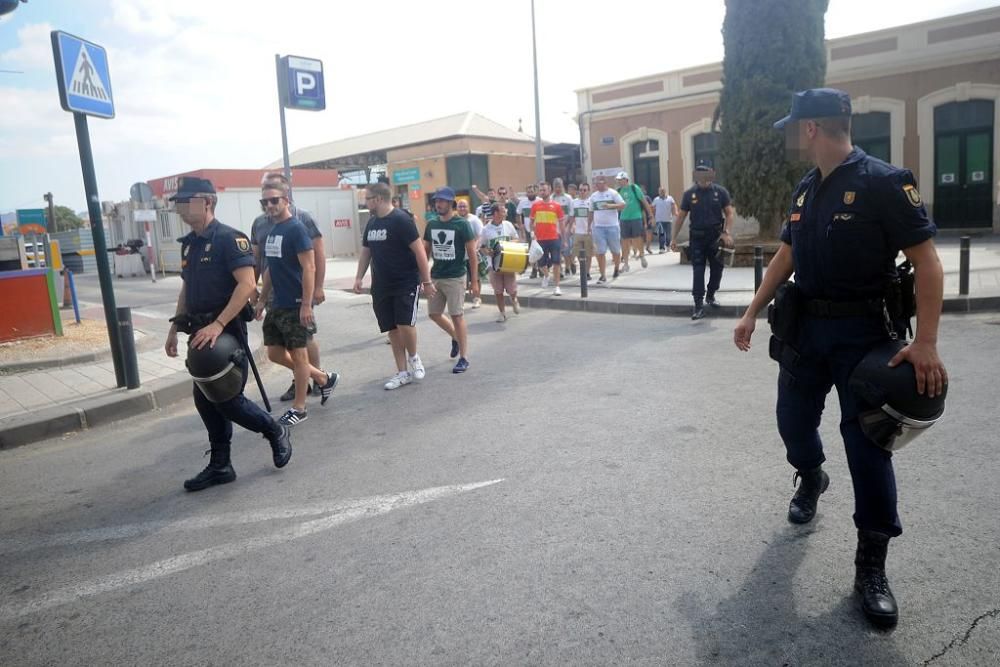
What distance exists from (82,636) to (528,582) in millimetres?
1758

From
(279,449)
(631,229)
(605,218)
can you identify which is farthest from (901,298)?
(631,229)

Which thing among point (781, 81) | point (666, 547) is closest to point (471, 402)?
point (666, 547)

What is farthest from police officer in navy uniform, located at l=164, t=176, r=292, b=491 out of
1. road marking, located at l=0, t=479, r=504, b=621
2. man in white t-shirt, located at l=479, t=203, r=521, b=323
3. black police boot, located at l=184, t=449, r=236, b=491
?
man in white t-shirt, located at l=479, t=203, r=521, b=323

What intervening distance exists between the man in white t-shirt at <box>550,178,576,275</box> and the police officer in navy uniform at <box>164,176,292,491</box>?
9.76 meters

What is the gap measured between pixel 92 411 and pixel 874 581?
6017 millimetres

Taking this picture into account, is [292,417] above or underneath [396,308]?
underneath

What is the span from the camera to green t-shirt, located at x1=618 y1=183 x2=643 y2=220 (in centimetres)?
1545

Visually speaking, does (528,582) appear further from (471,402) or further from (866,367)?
(471,402)

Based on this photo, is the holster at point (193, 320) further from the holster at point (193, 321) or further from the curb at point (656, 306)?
the curb at point (656, 306)

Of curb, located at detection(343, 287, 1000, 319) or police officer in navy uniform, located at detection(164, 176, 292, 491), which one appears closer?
police officer in navy uniform, located at detection(164, 176, 292, 491)

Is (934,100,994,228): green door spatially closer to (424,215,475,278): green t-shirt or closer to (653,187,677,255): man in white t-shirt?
(653,187,677,255): man in white t-shirt

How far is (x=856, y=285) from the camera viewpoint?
2.79 meters

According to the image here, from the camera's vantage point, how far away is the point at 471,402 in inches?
241

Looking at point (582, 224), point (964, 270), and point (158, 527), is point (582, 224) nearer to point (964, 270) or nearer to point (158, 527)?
point (964, 270)
